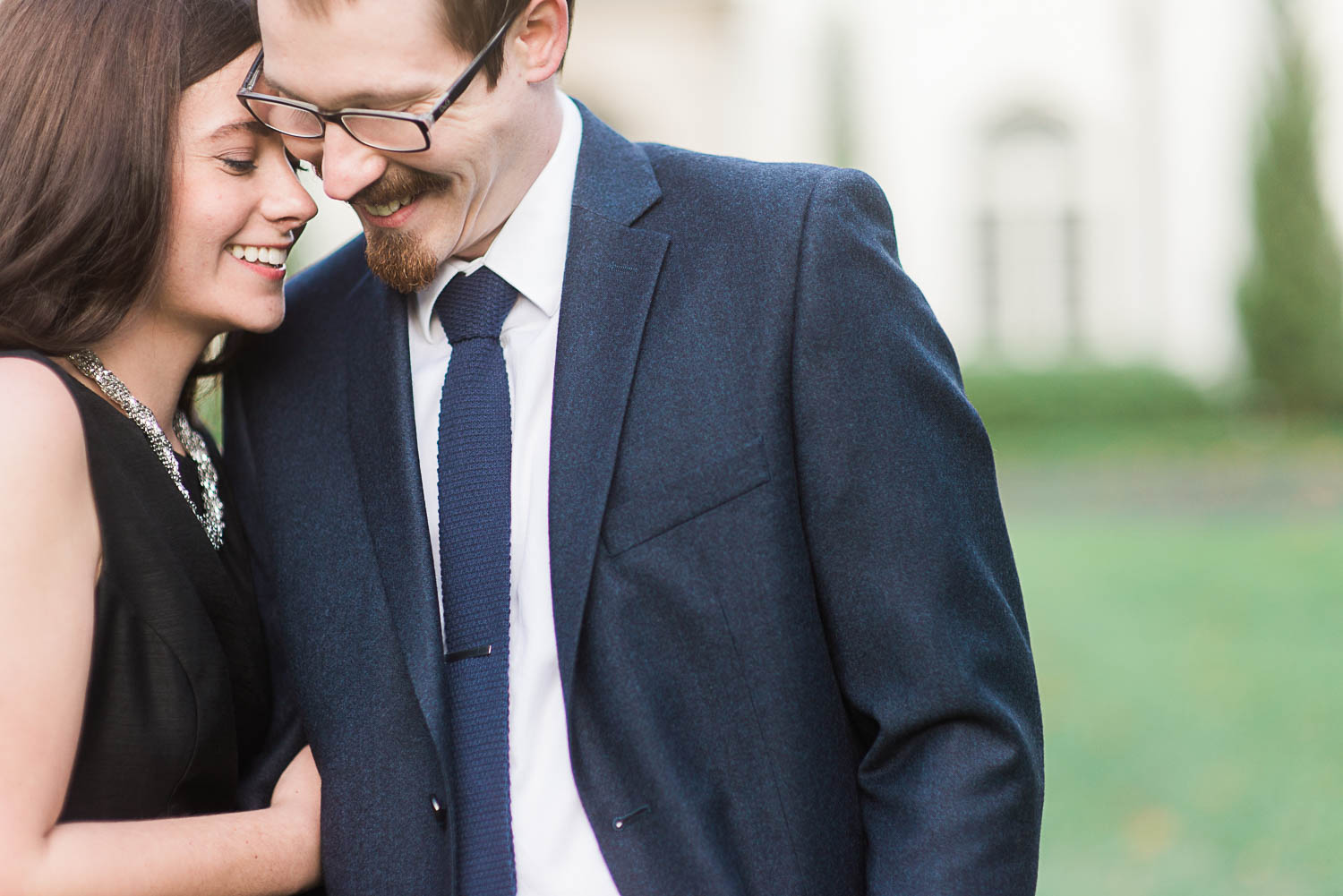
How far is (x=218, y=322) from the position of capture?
7.56 ft

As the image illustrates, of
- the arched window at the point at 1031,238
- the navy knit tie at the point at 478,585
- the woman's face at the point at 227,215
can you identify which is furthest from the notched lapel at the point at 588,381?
the arched window at the point at 1031,238

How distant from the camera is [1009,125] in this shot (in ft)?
62.4

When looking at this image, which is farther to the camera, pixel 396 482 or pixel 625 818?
pixel 396 482

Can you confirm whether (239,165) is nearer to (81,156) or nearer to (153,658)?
(81,156)

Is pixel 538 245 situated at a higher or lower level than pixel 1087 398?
higher

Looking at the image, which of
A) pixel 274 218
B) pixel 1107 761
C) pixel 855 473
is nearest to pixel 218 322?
pixel 274 218

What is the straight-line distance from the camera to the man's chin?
210 centimetres

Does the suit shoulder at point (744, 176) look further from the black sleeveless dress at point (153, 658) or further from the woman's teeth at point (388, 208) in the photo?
the black sleeveless dress at point (153, 658)

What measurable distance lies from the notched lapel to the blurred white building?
54.6ft

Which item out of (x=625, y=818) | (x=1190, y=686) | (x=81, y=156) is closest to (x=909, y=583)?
(x=625, y=818)

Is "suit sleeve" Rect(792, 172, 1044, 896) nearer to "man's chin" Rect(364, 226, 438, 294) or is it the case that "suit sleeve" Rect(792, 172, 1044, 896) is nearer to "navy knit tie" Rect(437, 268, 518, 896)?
"navy knit tie" Rect(437, 268, 518, 896)

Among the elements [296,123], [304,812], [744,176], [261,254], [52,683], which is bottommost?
[304,812]

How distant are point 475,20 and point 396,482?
708 millimetres

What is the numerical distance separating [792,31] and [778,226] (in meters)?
18.5
